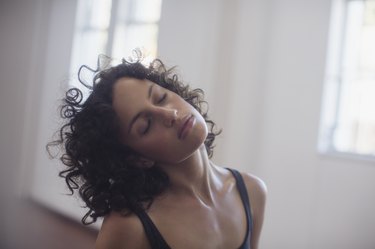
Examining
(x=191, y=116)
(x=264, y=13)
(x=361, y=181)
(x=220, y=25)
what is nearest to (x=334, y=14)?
(x=264, y=13)

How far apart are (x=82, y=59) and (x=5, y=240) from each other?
125 cm

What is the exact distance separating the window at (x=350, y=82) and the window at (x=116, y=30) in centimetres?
86

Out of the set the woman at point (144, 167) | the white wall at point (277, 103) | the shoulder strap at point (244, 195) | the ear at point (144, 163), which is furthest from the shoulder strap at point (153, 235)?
the white wall at point (277, 103)

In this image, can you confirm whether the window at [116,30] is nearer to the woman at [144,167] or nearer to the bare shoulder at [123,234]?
the woman at [144,167]

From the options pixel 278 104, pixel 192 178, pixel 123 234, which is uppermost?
pixel 278 104

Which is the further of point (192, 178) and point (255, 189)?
point (255, 189)

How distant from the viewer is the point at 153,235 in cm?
66

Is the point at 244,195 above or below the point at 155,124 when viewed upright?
below

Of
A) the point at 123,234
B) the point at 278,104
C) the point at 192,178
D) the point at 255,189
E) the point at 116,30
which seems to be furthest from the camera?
the point at 116,30

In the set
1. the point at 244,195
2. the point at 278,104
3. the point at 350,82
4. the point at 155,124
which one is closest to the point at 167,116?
the point at 155,124

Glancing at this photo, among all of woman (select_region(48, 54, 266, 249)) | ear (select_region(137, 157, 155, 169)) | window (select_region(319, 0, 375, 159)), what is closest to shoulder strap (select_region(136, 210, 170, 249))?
woman (select_region(48, 54, 266, 249))

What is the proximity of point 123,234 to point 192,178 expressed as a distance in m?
0.19

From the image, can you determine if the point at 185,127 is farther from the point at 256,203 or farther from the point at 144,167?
the point at 256,203

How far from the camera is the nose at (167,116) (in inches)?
26.3
